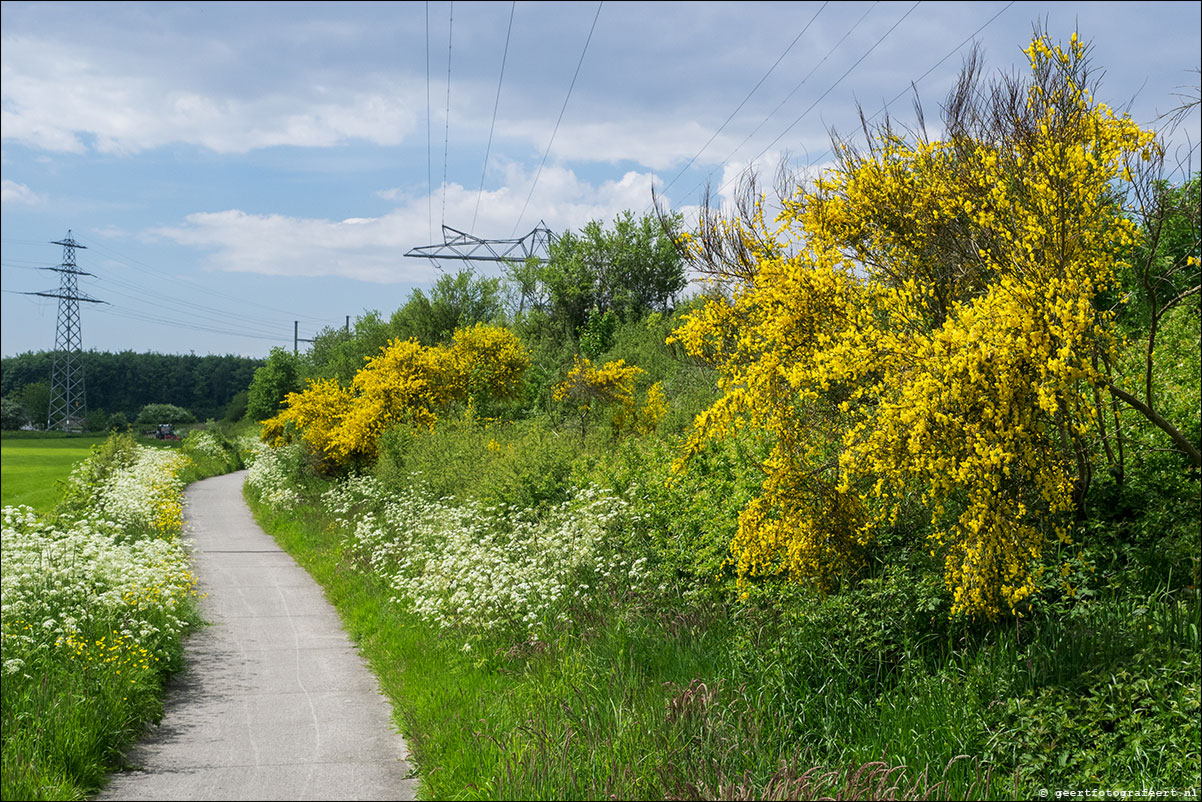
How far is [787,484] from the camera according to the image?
6758mm

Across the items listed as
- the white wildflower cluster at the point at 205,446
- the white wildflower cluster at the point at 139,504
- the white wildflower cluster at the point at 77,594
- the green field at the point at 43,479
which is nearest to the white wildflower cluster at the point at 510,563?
the white wildflower cluster at the point at 77,594

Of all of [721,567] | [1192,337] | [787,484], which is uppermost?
[1192,337]

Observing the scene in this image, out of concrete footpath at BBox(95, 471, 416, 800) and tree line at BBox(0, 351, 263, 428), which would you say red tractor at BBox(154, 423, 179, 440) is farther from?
concrete footpath at BBox(95, 471, 416, 800)

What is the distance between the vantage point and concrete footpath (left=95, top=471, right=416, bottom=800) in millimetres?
5344

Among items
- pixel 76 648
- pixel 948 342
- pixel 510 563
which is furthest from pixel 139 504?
pixel 948 342

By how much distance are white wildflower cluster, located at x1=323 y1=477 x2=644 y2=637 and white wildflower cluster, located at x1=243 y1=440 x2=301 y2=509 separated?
28.5 feet

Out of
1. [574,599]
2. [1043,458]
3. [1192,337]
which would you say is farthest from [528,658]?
[1192,337]

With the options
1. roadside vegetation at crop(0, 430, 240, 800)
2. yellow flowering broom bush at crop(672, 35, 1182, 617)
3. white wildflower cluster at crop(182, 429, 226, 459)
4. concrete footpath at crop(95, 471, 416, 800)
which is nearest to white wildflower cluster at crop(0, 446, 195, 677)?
roadside vegetation at crop(0, 430, 240, 800)

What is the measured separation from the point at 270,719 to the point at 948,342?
18.1 ft

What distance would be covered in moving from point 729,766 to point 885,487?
8.07 feet

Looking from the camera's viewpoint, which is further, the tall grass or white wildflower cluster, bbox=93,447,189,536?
white wildflower cluster, bbox=93,447,189,536

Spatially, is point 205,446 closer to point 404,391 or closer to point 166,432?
point 166,432

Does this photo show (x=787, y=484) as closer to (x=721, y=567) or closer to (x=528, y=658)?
(x=721, y=567)

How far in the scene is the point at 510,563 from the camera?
9.17m
